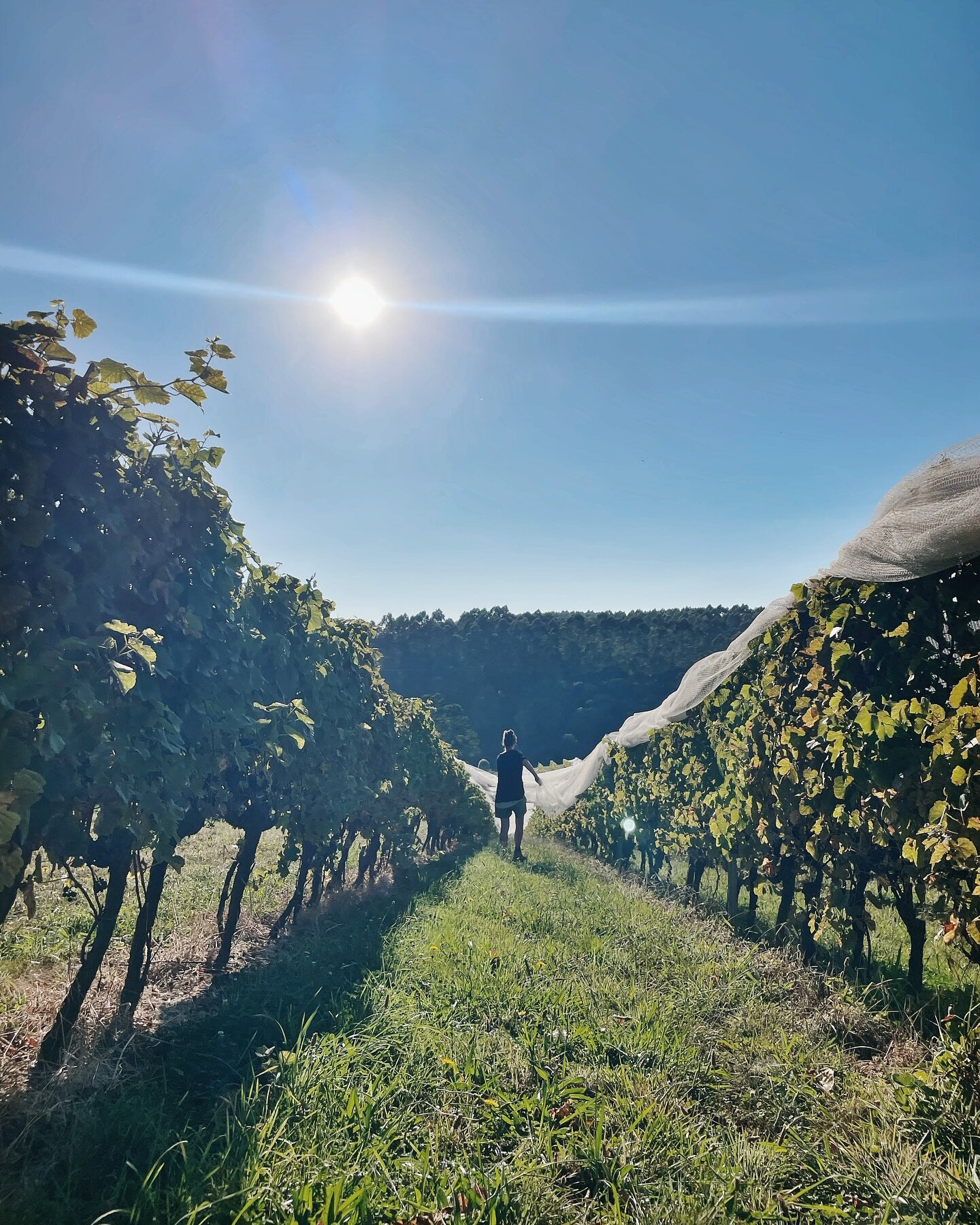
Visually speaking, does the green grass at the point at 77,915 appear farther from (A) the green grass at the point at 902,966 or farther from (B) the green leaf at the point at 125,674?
(A) the green grass at the point at 902,966

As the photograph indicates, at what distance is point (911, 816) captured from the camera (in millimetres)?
3330

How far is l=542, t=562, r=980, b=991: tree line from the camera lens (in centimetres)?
291

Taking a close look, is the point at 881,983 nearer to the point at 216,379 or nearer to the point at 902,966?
the point at 902,966

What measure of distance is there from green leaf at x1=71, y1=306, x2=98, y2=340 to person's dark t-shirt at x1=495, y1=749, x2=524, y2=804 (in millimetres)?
9525

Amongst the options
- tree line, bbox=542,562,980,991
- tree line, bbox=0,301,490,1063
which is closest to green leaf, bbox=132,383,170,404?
tree line, bbox=0,301,490,1063

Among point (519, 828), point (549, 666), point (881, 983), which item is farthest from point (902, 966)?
point (549, 666)

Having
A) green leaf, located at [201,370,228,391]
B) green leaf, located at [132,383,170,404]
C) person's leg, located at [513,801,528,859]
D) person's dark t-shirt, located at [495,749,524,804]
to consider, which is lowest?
person's leg, located at [513,801,528,859]

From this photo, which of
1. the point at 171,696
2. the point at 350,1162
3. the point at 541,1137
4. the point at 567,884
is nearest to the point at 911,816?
the point at 541,1137

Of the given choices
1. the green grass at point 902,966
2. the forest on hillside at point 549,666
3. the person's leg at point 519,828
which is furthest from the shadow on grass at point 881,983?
the forest on hillside at point 549,666

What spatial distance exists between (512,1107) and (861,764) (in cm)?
261

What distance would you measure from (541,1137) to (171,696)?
249 centimetres

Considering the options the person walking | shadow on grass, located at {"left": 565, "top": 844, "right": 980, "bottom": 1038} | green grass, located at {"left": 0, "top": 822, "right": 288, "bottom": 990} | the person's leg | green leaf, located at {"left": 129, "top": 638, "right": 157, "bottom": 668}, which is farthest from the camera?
the person walking

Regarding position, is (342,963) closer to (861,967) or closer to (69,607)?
(69,607)

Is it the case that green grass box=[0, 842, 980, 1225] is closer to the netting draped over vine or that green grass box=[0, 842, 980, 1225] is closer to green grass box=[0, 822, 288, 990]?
green grass box=[0, 822, 288, 990]
